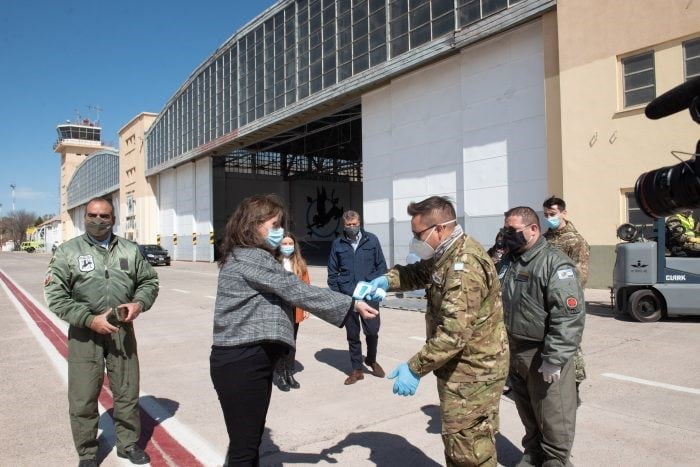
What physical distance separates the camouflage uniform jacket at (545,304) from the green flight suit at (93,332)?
266cm

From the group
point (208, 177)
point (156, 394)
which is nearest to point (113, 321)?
point (156, 394)

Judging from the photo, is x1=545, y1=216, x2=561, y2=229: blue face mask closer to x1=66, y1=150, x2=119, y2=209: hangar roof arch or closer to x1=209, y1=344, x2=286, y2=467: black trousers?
x1=209, y1=344, x2=286, y2=467: black trousers

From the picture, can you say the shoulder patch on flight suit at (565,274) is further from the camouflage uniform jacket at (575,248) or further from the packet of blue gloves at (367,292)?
the camouflage uniform jacket at (575,248)

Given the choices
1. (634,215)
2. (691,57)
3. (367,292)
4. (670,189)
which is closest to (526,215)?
(670,189)

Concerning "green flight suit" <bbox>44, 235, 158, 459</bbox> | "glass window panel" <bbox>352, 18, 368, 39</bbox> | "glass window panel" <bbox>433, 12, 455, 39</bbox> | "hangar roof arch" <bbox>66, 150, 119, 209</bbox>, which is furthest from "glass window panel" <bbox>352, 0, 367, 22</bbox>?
"hangar roof arch" <bbox>66, 150, 119, 209</bbox>

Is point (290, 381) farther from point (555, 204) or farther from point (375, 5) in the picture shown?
point (375, 5)

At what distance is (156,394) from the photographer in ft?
17.2

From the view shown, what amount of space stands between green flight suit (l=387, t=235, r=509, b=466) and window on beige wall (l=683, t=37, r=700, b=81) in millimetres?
12242

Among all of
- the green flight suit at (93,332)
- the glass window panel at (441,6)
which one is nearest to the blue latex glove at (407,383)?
the green flight suit at (93,332)

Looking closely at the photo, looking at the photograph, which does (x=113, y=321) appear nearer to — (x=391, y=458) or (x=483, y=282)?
(x=391, y=458)

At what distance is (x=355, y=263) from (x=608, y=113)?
10.4 m

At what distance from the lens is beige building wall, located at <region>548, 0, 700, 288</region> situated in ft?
38.9

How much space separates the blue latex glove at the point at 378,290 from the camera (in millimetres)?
2682

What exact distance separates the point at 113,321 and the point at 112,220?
2.41 ft
